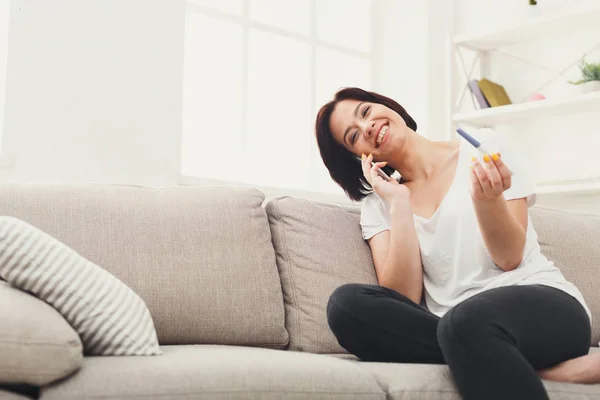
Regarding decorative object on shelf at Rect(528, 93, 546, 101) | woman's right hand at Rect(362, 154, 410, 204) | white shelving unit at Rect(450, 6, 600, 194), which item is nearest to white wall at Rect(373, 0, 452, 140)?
white shelving unit at Rect(450, 6, 600, 194)

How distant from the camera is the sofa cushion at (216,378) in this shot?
1.23 m

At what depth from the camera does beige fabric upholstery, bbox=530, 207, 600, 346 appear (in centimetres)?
222

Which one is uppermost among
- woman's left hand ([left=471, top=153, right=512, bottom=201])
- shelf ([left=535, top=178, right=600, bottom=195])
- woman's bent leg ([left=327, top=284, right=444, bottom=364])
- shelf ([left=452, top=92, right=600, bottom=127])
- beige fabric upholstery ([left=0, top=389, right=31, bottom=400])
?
shelf ([left=452, top=92, right=600, bottom=127])

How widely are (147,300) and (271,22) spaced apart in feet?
6.55

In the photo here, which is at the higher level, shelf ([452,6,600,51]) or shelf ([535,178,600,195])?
shelf ([452,6,600,51])

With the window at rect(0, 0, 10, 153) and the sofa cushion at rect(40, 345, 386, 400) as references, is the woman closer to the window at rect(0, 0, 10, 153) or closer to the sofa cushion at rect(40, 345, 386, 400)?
the sofa cushion at rect(40, 345, 386, 400)

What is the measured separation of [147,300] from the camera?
1737 millimetres

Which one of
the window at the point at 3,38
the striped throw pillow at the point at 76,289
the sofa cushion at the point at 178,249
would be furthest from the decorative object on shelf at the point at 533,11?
the striped throw pillow at the point at 76,289

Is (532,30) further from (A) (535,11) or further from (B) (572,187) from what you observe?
(B) (572,187)

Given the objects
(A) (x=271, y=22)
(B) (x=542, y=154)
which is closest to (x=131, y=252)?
(A) (x=271, y=22)

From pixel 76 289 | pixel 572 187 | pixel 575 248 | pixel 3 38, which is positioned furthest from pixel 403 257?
pixel 572 187

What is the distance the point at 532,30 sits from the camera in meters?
3.45

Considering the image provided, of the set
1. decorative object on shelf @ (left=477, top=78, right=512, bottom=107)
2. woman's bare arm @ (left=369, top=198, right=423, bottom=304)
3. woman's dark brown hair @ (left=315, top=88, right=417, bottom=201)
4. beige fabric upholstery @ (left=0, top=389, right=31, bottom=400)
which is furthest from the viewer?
decorative object on shelf @ (left=477, top=78, right=512, bottom=107)

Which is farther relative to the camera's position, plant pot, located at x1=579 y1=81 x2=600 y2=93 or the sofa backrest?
plant pot, located at x1=579 y1=81 x2=600 y2=93
